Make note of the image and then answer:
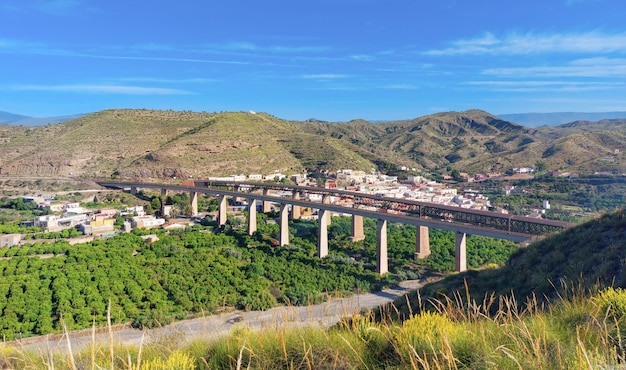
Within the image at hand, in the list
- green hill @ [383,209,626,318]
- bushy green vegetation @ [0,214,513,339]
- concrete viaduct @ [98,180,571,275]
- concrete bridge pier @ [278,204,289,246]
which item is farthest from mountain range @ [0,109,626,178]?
green hill @ [383,209,626,318]

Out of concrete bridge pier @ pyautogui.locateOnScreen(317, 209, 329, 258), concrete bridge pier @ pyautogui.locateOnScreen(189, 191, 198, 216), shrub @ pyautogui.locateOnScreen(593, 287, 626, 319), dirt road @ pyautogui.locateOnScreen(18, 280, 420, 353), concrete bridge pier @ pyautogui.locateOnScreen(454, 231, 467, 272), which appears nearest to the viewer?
shrub @ pyautogui.locateOnScreen(593, 287, 626, 319)

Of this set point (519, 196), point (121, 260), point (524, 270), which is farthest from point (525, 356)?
point (519, 196)

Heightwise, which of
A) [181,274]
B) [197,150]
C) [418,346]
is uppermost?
[197,150]

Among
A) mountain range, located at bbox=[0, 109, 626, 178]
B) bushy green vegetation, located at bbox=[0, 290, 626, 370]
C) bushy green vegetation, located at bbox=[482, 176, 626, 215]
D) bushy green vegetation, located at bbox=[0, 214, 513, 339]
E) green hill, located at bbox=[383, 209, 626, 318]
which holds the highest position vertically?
mountain range, located at bbox=[0, 109, 626, 178]

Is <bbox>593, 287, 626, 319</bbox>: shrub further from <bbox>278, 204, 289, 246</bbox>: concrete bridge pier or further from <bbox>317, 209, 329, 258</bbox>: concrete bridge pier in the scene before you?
<bbox>278, 204, 289, 246</bbox>: concrete bridge pier

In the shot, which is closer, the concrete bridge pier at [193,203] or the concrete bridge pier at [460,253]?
the concrete bridge pier at [460,253]

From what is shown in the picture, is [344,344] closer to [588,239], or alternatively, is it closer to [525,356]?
[525,356]

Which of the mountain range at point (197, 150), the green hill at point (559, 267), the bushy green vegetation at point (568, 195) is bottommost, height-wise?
the bushy green vegetation at point (568, 195)

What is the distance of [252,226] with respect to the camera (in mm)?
33656

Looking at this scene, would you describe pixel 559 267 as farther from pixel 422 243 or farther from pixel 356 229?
pixel 356 229

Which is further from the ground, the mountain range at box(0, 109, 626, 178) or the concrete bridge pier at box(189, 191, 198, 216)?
the mountain range at box(0, 109, 626, 178)

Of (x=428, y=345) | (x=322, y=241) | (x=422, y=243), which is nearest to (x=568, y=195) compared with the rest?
(x=422, y=243)

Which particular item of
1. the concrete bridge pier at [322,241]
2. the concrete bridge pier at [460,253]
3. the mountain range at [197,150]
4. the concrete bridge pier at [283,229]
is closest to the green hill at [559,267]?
the concrete bridge pier at [460,253]

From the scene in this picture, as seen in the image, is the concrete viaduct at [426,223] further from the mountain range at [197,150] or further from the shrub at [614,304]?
the mountain range at [197,150]
